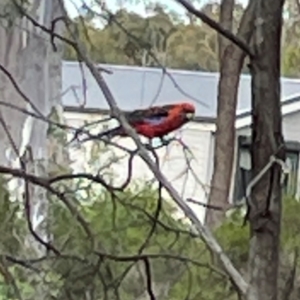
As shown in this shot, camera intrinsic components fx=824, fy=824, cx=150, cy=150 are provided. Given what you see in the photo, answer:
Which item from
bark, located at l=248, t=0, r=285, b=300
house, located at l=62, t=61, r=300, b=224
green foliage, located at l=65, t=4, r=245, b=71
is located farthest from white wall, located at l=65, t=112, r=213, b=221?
bark, located at l=248, t=0, r=285, b=300

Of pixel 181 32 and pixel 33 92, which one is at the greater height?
pixel 181 32

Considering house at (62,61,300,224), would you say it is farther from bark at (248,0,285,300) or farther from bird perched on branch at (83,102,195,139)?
bark at (248,0,285,300)

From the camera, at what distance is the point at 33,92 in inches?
52.1

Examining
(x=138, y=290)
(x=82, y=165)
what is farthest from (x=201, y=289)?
(x=82, y=165)

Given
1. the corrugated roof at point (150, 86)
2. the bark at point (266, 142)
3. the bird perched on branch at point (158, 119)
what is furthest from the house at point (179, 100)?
the bark at point (266, 142)

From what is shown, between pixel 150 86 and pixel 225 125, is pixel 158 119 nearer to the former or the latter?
pixel 225 125

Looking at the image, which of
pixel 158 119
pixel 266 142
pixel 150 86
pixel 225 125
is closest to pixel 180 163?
pixel 225 125

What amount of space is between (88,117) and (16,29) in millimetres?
211

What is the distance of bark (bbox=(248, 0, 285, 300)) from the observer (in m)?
0.53

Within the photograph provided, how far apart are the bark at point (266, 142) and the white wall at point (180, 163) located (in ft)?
1.61

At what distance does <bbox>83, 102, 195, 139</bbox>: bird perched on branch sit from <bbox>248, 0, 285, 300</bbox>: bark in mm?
395

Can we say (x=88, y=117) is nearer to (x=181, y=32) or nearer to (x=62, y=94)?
(x=62, y=94)

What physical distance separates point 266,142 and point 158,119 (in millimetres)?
463

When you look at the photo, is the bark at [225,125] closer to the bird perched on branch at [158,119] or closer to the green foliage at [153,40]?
the green foliage at [153,40]
